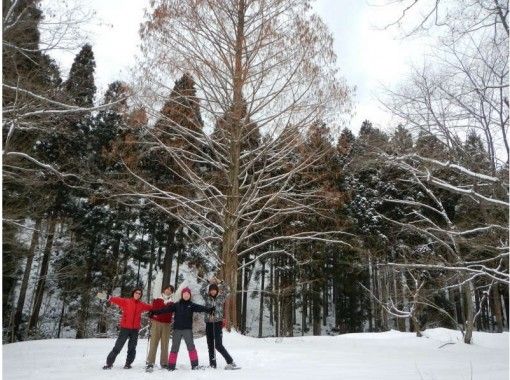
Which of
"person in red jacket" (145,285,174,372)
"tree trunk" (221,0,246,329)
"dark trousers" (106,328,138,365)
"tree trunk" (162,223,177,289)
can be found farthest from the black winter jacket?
"tree trunk" (162,223,177,289)

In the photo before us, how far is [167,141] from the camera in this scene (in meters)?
11.6

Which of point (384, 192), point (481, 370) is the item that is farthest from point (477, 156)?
point (384, 192)

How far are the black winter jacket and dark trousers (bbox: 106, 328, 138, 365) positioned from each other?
1.73ft

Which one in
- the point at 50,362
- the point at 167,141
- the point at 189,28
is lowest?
the point at 50,362

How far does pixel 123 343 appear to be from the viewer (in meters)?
7.11

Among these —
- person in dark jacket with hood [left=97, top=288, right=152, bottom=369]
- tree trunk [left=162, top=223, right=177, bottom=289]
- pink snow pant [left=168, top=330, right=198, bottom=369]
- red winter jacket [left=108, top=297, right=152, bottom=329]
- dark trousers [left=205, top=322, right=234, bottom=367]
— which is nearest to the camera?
pink snow pant [left=168, top=330, right=198, bottom=369]

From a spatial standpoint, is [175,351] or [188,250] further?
[188,250]

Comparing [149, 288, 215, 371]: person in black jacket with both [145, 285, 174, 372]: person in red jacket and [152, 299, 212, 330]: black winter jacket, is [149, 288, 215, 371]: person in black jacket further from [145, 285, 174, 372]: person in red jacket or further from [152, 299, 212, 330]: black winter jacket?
[145, 285, 174, 372]: person in red jacket

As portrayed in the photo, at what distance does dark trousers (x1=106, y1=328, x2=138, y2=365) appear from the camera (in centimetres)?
696

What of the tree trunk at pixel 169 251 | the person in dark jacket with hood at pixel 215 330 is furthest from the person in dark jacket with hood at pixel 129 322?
the tree trunk at pixel 169 251

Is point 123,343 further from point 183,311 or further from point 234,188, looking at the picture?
point 234,188

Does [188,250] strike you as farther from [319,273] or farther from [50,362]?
[50,362]

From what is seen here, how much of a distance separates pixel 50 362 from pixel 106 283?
1779 centimetres

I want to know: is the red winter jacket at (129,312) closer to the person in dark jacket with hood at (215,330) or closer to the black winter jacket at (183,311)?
the black winter jacket at (183,311)
